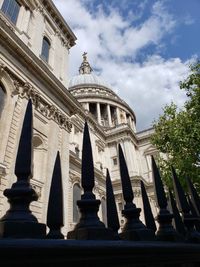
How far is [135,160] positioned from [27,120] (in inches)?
1214

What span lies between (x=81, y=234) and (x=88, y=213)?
14 centimetres

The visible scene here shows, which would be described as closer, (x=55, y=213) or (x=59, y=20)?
(x=55, y=213)

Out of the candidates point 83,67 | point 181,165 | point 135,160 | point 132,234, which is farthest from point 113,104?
point 132,234

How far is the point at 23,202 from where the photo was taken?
104 cm

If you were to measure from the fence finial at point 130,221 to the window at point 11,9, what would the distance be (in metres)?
13.8

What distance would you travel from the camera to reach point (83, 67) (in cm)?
6256

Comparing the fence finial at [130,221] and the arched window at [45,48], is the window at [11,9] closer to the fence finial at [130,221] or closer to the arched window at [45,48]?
the arched window at [45,48]

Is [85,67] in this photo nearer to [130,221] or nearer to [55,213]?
[130,221]

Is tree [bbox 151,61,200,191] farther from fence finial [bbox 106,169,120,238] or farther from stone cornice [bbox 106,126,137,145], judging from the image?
stone cornice [bbox 106,126,137,145]

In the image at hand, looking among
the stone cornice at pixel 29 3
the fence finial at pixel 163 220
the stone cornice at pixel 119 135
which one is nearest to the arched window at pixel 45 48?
the stone cornice at pixel 29 3

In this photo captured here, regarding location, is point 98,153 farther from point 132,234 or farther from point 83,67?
point 83,67

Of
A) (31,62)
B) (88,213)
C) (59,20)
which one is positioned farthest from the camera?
(59,20)

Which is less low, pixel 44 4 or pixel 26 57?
pixel 44 4

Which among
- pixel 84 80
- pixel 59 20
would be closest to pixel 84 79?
pixel 84 80
